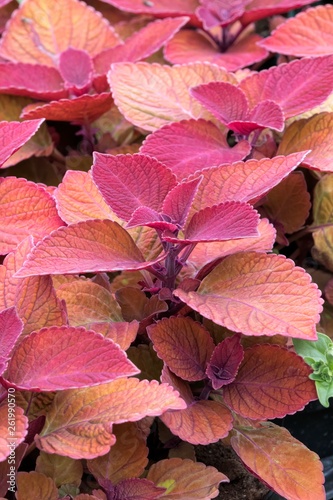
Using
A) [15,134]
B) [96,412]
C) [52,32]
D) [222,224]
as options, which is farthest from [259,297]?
[52,32]

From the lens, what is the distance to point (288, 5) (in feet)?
3.35

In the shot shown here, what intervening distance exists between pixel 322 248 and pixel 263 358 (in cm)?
21

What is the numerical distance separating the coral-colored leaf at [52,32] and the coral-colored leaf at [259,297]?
0.52m

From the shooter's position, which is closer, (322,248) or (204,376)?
(204,376)

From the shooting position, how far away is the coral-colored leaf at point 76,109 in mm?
846

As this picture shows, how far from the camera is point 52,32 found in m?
1.05

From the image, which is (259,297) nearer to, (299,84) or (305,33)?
(299,84)

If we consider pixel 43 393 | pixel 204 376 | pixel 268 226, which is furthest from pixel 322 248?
pixel 43 393

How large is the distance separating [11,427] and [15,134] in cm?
31

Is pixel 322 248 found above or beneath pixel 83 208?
beneath

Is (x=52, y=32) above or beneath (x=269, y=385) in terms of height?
above

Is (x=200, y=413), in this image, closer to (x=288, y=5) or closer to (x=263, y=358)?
(x=263, y=358)

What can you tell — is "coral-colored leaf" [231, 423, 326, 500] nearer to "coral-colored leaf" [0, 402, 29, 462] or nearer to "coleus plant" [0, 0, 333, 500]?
"coleus plant" [0, 0, 333, 500]

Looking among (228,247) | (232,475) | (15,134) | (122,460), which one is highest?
(15,134)
